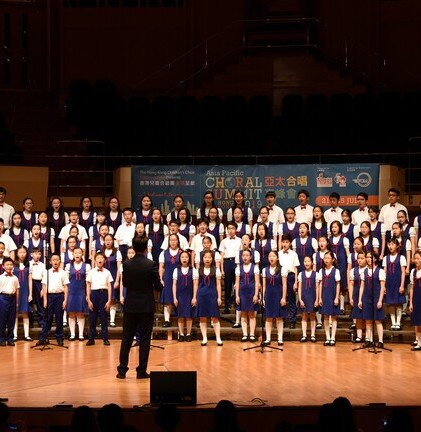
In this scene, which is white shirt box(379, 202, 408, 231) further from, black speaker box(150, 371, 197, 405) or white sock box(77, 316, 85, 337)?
black speaker box(150, 371, 197, 405)

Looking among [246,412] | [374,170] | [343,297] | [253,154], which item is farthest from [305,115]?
[246,412]

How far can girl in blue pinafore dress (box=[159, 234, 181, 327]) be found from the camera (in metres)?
11.2

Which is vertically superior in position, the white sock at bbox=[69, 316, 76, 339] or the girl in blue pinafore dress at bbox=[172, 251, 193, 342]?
the girl in blue pinafore dress at bbox=[172, 251, 193, 342]

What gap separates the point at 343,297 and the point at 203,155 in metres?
3.56

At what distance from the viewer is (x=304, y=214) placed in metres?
12.0

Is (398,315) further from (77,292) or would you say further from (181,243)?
(77,292)

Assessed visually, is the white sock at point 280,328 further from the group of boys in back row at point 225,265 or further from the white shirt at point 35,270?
the white shirt at point 35,270

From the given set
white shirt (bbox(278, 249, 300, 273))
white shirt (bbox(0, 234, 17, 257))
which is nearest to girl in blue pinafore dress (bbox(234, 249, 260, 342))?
white shirt (bbox(278, 249, 300, 273))

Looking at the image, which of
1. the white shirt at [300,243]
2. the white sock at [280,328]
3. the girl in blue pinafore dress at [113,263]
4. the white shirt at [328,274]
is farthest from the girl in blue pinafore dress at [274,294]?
the girl in blue pinafore dress at [113,263]

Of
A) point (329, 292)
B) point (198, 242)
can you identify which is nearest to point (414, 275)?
point (329, 292)

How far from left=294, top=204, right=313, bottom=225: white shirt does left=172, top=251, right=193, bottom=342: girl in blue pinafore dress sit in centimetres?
182

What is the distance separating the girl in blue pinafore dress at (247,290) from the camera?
35.6 feet

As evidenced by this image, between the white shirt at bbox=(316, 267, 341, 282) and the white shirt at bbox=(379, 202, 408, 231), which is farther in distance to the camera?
the white shirt at bbox=(379, 202, 408, 231)

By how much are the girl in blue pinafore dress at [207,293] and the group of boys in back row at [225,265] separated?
0.01m
